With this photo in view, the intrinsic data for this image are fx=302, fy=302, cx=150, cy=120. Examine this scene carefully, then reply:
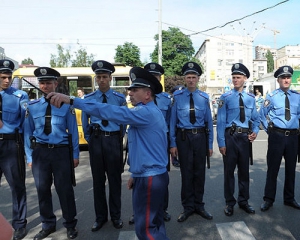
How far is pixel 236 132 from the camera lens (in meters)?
4.37

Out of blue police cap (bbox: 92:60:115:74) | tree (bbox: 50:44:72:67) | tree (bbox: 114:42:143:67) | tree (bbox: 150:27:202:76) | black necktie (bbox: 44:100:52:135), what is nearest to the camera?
black necktie (bbox: 44:100:52:135)

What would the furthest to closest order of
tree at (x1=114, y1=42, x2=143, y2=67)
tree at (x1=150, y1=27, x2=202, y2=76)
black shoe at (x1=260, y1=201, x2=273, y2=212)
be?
tree at (x1=150, y1=27, x2=202, y2=76), tree at (x1=114, y1=42, x2=143, y2=67), black shoe at (x1=260, y1=201, x2=273, y2=212)

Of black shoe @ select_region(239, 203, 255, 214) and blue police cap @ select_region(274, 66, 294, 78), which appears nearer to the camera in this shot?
black shoe @ select_region(239, 203, 255, 214)

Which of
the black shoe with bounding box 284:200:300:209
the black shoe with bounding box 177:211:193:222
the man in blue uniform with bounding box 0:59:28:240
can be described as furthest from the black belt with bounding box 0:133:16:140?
the black shoe with bounding box 284:200:300:209

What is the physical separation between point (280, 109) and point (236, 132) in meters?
0.75

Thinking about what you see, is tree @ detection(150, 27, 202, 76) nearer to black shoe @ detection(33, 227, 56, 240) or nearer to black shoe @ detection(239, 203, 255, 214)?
black shoe @ detection(239, 203, 255, 214)

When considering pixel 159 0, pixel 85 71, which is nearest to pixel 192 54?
pixel 159 0

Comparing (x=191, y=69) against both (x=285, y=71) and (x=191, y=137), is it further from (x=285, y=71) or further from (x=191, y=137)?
(x=285, y=71)

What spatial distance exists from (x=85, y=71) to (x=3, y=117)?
5.48m

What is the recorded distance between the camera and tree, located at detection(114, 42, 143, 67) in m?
40.4

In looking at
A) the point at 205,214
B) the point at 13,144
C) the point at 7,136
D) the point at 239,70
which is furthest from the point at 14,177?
the point at 239,70

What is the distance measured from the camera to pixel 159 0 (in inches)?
950

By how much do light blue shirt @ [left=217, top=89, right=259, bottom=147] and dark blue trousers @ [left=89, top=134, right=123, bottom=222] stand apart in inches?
60.2

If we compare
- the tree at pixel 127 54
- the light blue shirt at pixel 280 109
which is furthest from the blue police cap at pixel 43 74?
the tree at pixel 127 54
